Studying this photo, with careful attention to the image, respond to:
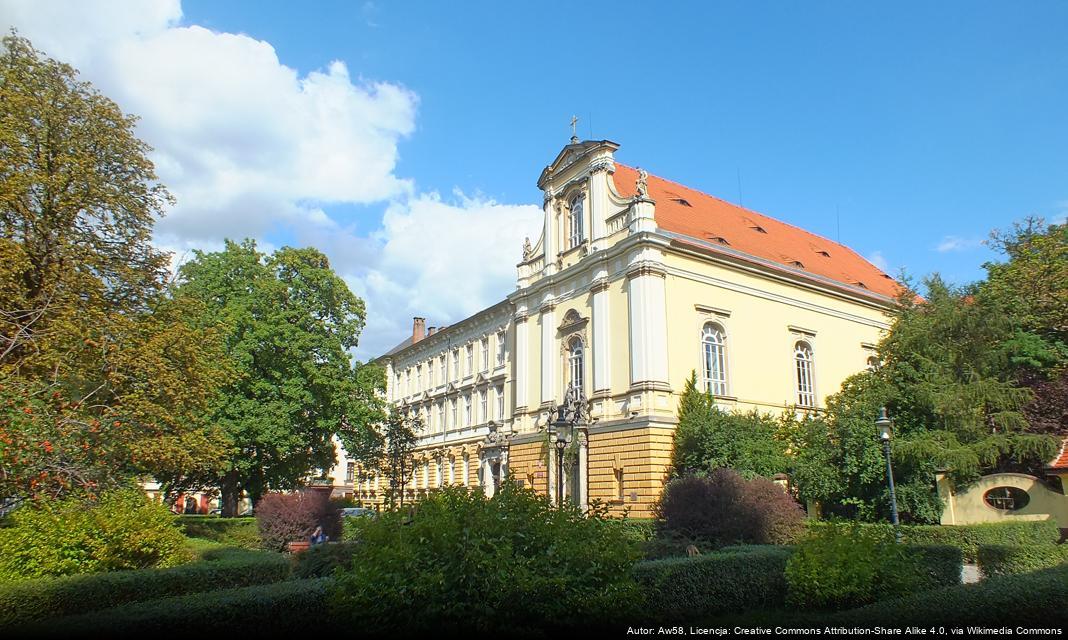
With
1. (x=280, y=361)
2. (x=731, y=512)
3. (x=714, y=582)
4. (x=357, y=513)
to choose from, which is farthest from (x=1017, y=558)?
(x=280, y=361)

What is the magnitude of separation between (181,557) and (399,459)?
25049 mm

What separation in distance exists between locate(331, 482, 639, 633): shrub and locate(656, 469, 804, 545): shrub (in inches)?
460

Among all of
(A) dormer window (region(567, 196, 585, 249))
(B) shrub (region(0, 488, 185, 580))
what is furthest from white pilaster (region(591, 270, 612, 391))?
(B) shrub (region(0, 488, 185, 580))

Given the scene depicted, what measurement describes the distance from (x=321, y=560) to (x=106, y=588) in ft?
11.1

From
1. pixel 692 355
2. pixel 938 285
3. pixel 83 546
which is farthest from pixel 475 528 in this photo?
pixel 938 285

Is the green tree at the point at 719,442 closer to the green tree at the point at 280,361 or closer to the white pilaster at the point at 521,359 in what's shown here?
the white pilaster at the point at 521,359

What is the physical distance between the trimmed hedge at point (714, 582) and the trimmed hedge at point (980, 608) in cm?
283

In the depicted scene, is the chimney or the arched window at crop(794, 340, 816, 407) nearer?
the arched window at crop(794, 340, 816, 407)

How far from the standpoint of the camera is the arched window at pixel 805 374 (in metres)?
31.6

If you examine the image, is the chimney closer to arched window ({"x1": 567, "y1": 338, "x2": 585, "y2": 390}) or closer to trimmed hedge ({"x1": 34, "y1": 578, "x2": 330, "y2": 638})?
arched window ({"x1": 567, "y1": 338, "x2": 585, "y2": 390})

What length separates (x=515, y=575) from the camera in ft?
22.2

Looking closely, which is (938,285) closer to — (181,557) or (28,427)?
(181,557)

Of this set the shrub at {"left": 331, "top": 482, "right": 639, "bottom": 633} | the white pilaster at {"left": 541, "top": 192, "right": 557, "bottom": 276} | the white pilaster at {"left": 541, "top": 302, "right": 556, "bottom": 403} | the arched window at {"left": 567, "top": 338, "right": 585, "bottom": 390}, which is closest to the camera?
the shrub at {"left": 331, "top": 482, "right": 639, "bottom": 633}

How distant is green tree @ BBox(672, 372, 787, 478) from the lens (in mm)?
24078
